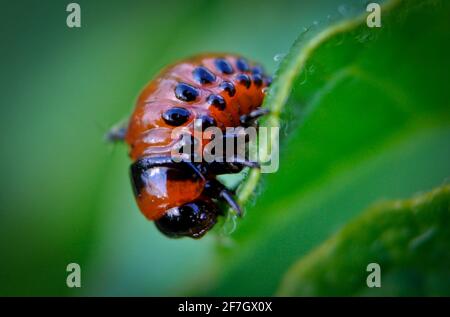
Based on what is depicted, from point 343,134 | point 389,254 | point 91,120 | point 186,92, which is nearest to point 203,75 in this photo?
point 186,92

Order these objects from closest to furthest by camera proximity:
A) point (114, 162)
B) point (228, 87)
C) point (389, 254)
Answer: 1. point (389, 254)
2. point (228, 87)
3. point (114, 162)

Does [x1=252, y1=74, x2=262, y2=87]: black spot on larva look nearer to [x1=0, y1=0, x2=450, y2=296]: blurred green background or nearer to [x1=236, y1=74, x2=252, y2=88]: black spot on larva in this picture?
[x1=236, y1=74, x2=252, y2=88]: black spot on larva

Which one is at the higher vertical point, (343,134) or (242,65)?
(242,65)

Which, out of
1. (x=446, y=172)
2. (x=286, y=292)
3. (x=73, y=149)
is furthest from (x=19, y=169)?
(x=446, y=172)

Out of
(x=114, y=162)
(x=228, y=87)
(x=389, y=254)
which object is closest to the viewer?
(x=389, y=254)

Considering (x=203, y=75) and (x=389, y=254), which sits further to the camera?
(x=203, y=75)

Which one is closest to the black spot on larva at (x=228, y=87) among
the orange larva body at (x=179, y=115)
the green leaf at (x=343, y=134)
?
the orange larva body at (x=179, y=115)

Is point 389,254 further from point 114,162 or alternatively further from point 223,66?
point 114,162
